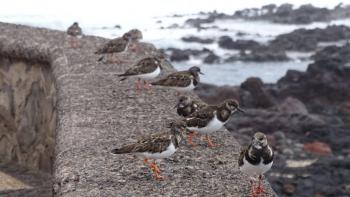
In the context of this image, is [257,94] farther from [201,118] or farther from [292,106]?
[201,118]

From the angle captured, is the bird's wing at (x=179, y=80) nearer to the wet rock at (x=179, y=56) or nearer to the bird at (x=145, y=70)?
the bird at (x=145, y=70)

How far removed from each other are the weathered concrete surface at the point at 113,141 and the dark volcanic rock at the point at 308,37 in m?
37.3

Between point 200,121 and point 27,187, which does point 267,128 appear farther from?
point 200,121

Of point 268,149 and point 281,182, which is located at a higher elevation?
point 268,149

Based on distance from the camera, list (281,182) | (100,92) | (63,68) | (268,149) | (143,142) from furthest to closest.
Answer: (281,182) → (63,68) → (100,92) → (143,142) → (268,149)

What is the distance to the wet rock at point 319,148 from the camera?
21.5 metres

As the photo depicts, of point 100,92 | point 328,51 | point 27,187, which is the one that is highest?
point 100,92

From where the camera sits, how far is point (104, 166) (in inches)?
279

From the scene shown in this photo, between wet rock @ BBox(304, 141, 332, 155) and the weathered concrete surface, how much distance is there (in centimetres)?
1066

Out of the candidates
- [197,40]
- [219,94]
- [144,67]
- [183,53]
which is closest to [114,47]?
[144,67]

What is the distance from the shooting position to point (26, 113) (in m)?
12.1

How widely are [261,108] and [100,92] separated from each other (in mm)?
19304

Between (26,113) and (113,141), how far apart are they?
468 cm

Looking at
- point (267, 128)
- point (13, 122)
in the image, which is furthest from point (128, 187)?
point (267, 128)
